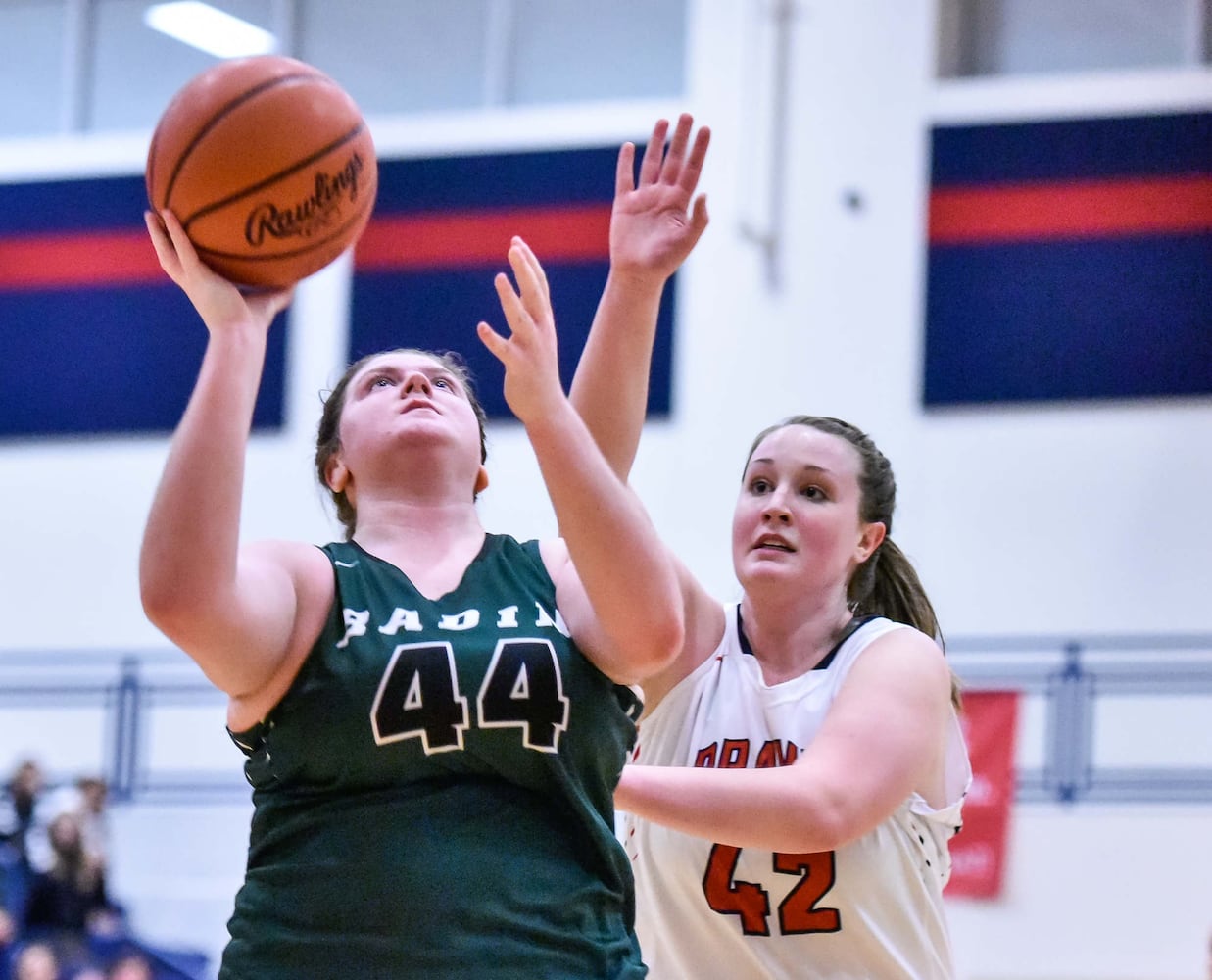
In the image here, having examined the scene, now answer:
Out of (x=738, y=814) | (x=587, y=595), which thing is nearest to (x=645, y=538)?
(x=587, y=595)

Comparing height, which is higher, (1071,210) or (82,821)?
(1071,210)

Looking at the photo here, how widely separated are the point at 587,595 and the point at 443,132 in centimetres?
854

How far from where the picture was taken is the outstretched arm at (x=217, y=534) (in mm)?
1979

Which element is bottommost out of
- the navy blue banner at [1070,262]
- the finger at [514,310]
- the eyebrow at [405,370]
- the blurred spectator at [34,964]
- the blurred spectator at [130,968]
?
the blurred spectator at [130,968]

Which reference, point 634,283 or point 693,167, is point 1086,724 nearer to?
point 693,167

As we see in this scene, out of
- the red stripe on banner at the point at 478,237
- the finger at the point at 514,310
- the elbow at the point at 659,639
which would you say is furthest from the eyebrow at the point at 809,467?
the red stripe on banner at the point at 478,237

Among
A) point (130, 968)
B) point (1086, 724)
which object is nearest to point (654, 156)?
point (130, 968)

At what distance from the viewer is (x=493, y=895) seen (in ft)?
7.17

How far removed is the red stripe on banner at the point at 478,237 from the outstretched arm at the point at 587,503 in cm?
776

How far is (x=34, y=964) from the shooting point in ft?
24.1

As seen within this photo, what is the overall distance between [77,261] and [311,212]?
8.91m

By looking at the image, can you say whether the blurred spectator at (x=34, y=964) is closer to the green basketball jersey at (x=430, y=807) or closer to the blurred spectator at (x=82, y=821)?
the blurred spectator at (x=82, y=821)

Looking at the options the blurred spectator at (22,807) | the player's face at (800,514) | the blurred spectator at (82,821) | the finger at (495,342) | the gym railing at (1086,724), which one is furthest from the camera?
the gym railing at (1086,724)

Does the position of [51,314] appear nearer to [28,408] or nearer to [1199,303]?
[28,408]
